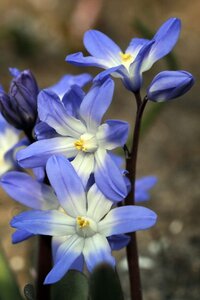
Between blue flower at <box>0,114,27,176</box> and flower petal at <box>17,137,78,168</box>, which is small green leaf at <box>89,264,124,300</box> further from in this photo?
blue flower at <box>0,114,27,176</box>

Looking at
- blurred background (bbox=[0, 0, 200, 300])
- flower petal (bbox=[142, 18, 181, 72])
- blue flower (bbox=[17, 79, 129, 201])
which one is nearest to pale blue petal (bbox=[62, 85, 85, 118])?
blue flower (bbox=[17, 79, 129, 201])

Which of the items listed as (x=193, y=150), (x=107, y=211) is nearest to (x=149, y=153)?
(x=193, y=150)

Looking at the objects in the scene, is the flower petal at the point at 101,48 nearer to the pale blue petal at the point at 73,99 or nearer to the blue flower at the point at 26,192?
the pale blue petal at the point at 73,99

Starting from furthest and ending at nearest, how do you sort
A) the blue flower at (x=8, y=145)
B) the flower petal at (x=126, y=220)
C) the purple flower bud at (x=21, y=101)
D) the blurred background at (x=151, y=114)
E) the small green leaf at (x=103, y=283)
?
the blurred background at (x=151, y=114) < the blue flower at (x=8, y=145) < the purple flower bud at (x=21, y=101) < the flower petal at (x=126, y=220) < the small green leaf at (x=103, y=283)

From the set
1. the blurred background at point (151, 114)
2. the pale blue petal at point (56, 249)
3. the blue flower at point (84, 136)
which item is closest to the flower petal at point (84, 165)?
the blue flower at point (84, 136)

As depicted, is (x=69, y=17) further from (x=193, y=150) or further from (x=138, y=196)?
(x=138, y=196)

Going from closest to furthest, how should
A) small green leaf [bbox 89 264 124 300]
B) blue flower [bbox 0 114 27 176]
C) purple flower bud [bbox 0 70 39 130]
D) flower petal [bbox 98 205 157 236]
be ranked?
small green leaf [bbox 89 264 124 300], flower petal [bbox 98 205 157 236], purple flower bud [bbox 0 70 39 130], blue flower [bbox 0 114 27 176]
